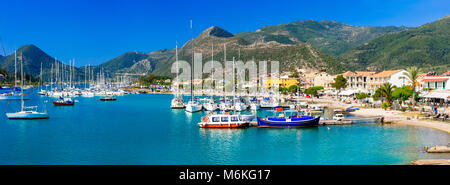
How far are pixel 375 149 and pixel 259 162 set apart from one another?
13.9m

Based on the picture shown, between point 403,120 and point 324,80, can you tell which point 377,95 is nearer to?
point 403,120

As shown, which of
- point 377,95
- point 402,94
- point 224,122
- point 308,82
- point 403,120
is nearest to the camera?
point 224,122

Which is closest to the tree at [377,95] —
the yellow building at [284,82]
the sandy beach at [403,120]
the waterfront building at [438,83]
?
the sandy beach at [403,120]

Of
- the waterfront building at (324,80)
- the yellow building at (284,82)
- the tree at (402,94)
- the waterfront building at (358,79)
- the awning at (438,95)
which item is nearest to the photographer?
the awning at (438,95)

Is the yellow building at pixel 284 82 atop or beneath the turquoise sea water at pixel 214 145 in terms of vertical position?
atop

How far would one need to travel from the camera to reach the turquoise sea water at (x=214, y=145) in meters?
31.5

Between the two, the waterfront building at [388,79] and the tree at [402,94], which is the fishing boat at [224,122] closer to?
the tree at [402,94]

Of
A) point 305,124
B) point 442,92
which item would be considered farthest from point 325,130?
point 442,92

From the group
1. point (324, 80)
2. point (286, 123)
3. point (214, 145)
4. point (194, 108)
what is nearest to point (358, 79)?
point (324, 80)

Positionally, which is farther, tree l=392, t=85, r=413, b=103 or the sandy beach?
tree l=392, t=85, r=413, b=103

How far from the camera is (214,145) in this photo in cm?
3750

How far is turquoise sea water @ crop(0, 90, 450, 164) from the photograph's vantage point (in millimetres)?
31469

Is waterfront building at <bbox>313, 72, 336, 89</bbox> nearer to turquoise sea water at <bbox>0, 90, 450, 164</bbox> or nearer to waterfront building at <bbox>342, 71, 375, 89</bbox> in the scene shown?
waterfront building at <bbox>342, 71, 375, 89</bbox>

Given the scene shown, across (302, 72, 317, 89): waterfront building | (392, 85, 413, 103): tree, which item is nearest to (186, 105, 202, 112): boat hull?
(392, 85, 413, 103): tree
